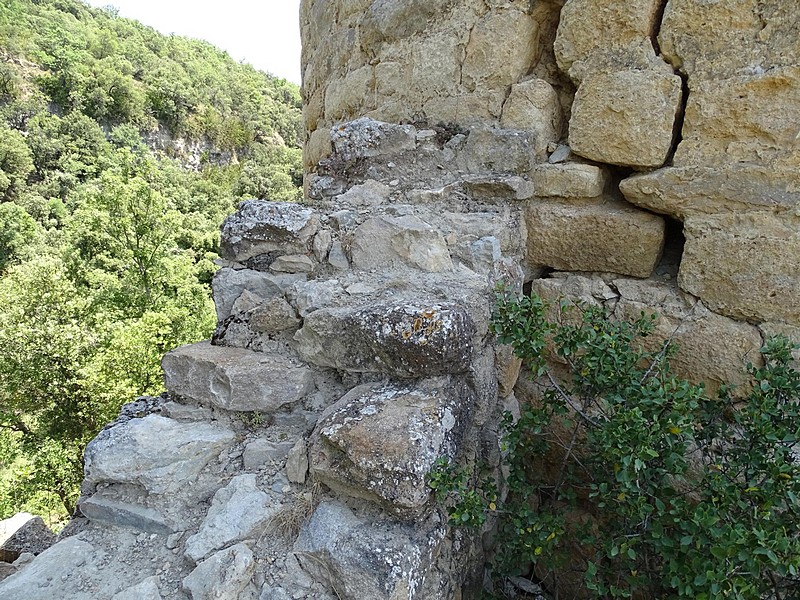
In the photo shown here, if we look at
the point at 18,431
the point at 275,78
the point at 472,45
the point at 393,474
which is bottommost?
the point at 18,431

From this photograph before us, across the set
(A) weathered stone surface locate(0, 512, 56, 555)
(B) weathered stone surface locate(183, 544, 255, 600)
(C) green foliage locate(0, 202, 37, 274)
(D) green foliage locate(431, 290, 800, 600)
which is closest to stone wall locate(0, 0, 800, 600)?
(B) weathered stone surface locate(183, 544, 255, 600)

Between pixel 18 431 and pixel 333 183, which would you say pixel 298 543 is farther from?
pixel 18 431

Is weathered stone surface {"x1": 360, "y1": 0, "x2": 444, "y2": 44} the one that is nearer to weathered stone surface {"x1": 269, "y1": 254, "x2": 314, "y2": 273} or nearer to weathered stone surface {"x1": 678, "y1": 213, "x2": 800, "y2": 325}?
weathered stone surface {"x1": 269, "y1": 254, "x2": 314, "y2": 273}

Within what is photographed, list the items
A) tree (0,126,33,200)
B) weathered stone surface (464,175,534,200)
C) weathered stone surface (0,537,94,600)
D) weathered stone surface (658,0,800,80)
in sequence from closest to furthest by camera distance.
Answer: weathered stone surface (0,537,94,600) < weathered stone surface (658,0,800,80) < weathered stone surface (464,175,534,200) < tree (0,126,33,200)

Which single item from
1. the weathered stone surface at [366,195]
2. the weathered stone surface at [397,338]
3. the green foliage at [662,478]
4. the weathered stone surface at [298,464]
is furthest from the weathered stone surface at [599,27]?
the weathered stone surface at [298,464]

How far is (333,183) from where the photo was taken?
1932mm

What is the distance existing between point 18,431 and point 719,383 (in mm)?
9738

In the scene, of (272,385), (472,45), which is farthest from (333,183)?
(272,385)

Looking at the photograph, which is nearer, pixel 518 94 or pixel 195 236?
pixel 518 94

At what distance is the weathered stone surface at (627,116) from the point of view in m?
1.55

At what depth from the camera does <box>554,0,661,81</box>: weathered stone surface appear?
1564 mm

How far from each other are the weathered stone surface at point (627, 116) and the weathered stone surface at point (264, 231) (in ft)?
3.47

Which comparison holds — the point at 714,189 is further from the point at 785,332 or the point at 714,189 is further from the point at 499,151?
the point at 499,151

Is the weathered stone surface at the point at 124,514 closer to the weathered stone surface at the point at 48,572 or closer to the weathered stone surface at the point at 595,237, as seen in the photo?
the weathered stone surface at the point at 48,572
